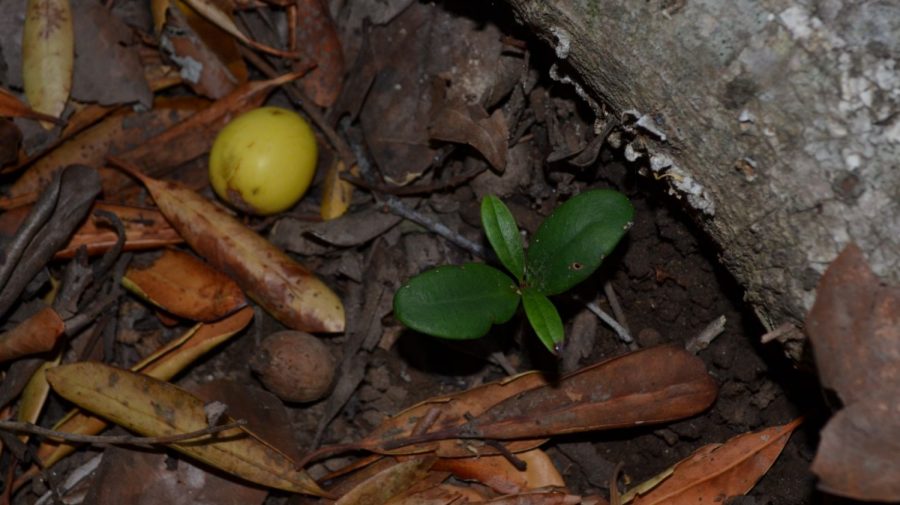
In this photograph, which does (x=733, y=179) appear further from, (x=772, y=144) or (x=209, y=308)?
(x=209, y=308)

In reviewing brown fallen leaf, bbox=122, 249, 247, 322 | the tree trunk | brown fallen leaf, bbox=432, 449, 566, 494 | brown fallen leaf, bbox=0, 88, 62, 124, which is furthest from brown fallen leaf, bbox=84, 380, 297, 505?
the tree trunk

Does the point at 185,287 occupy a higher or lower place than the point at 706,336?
lower

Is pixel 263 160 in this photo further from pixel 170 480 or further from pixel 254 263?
pixel 170 480

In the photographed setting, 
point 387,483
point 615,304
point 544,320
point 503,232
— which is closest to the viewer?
point 544,320

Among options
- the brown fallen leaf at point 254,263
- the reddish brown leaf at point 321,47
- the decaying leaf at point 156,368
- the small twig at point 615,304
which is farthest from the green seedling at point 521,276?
the reddish brown leaf at point 321,47

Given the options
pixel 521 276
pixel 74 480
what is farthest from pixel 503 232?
pixel 74 480

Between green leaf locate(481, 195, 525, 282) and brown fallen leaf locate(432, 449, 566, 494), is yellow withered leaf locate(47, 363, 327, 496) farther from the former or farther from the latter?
green leaf locate(481, 195, 525, 282)
